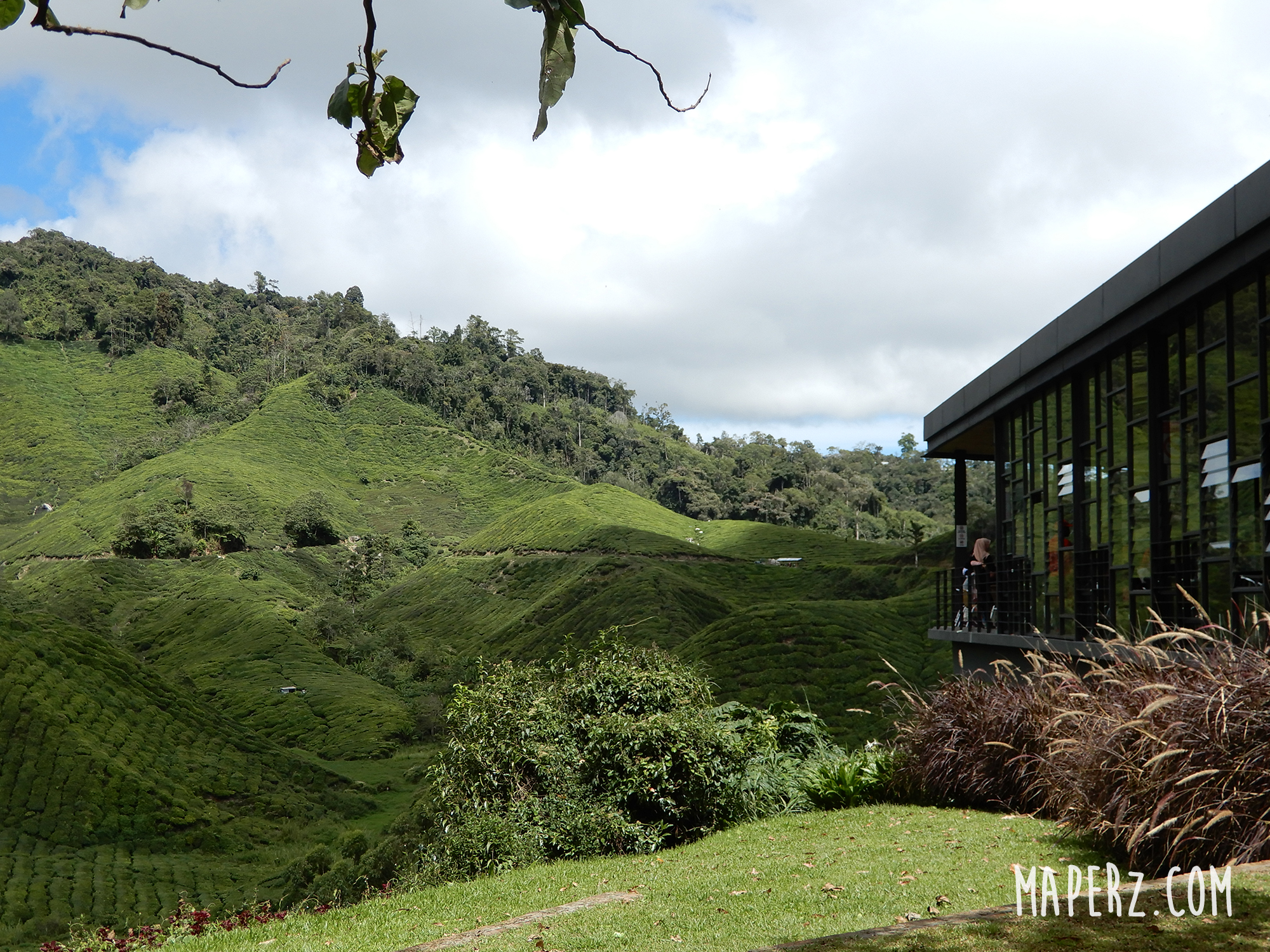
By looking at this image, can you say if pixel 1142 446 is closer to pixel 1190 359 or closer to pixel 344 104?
pixel 1190 359

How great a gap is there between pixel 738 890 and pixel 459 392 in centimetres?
9141

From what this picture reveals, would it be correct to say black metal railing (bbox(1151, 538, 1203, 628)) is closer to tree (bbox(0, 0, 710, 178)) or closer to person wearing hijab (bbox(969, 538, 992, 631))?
person wearing hijab (bbox(969, 538, 992, 631))

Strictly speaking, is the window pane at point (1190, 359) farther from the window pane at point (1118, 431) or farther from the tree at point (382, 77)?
the tree at point (382, 77)

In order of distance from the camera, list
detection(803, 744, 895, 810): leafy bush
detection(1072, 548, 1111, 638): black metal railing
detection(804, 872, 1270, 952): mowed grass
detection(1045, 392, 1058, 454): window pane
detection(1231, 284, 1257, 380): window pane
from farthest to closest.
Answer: detection(1045, 392, 1058, 454): window pane, detection(1072, 548, 1111, 638): black metal railing, detection(803, 744, 895, 810): leafy bush, detection(1231, 284, 1257, 380): window pane, detection(804, 872, 1270, 952): mowed grass

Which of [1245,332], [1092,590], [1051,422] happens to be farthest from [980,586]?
[1245,332]

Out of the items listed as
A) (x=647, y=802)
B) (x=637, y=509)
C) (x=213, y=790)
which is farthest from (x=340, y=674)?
(x=647, y=802)

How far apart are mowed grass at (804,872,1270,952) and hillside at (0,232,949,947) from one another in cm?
671

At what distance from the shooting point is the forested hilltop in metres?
85.2

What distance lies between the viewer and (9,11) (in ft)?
6.19

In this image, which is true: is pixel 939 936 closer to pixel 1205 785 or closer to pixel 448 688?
pixel 1205 785

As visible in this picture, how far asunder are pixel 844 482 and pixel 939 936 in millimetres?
83311

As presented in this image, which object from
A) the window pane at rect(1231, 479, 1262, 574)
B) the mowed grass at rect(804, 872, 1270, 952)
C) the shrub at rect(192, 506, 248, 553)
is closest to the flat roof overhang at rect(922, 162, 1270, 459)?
the window pane at rect(1231, 479, 1262, 574)

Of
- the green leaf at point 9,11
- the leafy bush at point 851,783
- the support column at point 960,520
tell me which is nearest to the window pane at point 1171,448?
the leafy bush at point 851,783

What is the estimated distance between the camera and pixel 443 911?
6.41 meters
